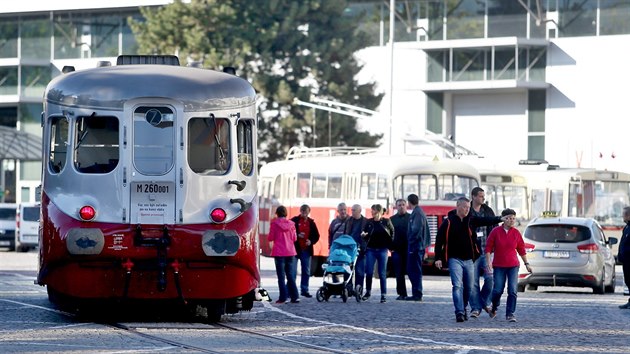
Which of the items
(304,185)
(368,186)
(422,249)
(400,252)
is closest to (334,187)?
(368,186)

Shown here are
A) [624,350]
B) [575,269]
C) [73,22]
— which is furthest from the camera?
[73,22]

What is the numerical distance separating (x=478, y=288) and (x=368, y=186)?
16433mm

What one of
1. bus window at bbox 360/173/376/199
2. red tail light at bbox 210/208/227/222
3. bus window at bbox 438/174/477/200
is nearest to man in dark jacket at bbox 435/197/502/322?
red tail light at bbox 210/208/227/222

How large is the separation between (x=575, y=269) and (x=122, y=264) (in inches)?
509

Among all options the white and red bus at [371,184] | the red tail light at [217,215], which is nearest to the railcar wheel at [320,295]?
the red tail light at [217,215]

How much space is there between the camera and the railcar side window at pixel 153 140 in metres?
20.8

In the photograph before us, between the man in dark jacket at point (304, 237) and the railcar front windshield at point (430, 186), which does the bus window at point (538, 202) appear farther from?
the man in dark jacket at point (304, 237)

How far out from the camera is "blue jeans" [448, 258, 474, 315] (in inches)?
869

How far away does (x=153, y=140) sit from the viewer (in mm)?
20938

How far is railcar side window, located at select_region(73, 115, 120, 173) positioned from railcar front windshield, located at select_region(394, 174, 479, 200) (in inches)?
723

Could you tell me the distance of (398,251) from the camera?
28250 millimetres

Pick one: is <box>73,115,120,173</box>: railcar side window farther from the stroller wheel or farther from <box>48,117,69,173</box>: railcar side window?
the stroller wheel

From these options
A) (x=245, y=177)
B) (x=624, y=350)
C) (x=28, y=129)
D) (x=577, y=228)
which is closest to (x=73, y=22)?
(x=28, y=129)

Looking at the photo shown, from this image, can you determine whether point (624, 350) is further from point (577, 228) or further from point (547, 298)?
point (577, 228)
